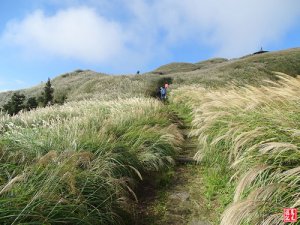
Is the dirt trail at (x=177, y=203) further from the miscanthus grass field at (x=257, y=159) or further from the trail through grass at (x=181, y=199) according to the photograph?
the miscanthus grass field at (x=257, y=159)

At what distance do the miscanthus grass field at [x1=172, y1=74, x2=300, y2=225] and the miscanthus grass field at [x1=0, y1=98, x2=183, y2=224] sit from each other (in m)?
1.13

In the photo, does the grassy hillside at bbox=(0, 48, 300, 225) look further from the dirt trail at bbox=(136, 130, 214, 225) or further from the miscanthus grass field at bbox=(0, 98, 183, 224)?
the dirt trail at bbox=(136, 130, 214, 225)

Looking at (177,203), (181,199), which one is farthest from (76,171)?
(181,199)

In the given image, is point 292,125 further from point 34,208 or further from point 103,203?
point 34,208

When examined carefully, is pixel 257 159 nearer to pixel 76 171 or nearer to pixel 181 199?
pixel 181 199

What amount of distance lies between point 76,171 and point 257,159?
2.08m

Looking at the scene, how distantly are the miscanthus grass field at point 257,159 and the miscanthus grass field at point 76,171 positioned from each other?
1.13m

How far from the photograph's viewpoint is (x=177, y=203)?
507cm

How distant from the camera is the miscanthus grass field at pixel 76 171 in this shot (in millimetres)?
3283

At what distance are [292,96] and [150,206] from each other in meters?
2.52

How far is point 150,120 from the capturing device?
9141 mm
